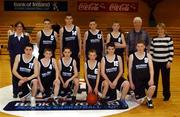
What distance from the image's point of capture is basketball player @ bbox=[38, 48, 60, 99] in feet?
20.0

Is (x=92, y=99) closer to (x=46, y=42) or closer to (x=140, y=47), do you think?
(x=140, y=47)

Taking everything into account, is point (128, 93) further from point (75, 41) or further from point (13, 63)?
point (13, 63)

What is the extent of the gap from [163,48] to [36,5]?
931cm

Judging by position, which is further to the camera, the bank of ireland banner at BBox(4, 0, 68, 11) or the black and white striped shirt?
the bank of ireland banner at BBox(4, 0, 68, 11)

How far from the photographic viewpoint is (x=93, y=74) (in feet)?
20.1

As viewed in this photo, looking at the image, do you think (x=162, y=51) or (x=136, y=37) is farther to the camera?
(x=136, y=37)

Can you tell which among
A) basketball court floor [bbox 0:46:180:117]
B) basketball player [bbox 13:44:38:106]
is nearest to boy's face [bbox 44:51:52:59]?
basketball player [bbox 13:44:38:106]

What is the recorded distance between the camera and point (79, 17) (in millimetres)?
15023

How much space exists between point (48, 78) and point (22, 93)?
486 mm

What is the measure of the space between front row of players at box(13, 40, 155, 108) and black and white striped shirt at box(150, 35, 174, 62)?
219mm

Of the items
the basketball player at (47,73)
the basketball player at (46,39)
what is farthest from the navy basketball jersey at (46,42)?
the basketball player at (47,73)

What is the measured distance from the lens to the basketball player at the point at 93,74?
6059 mm

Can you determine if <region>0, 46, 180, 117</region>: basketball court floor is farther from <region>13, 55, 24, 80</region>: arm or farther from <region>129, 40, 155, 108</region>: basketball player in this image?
<region>13, 55, 24, 80</region>: arm

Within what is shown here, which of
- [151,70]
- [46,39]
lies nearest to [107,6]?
[46,39]
